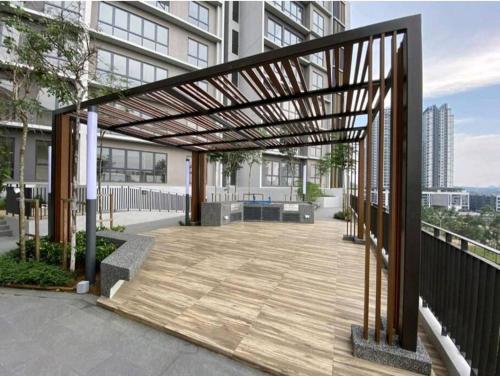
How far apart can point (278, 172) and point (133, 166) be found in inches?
546

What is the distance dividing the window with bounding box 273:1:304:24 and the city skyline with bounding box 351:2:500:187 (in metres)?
16.7

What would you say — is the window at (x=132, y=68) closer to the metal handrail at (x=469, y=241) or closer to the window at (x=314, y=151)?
the window at (x=314, y=151)

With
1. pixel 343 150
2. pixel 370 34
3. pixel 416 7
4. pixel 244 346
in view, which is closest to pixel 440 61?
pixel 416 7

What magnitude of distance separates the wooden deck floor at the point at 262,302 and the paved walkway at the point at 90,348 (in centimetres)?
14

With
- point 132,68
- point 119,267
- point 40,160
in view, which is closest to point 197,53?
point 132,68

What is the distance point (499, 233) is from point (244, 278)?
3275mm

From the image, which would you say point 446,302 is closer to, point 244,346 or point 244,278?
point 244,346

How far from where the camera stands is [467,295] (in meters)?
2.14

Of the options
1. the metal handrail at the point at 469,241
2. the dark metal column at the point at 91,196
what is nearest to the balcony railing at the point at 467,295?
the metal handrail at the point at 469,241

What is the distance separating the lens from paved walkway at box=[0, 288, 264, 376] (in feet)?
7.51

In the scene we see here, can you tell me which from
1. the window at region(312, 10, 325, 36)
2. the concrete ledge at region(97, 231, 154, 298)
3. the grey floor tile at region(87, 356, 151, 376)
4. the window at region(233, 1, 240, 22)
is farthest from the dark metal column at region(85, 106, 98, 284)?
the window at region(312, 10, 325, 36)

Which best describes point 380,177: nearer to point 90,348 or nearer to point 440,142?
point 90,348

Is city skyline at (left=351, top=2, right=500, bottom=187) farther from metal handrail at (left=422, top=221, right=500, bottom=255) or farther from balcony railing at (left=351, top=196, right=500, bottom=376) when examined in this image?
balcony railing at (left=351, top=196, right=500, bottom=376)

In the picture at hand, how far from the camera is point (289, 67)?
3.16 m
